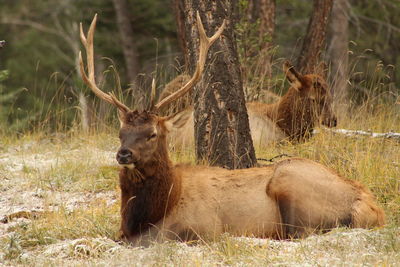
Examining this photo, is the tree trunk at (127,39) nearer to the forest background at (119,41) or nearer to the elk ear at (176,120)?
the forest background at (119,41)

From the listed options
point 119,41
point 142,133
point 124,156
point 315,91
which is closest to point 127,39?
point 119,41

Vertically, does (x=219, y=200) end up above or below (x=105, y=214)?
above

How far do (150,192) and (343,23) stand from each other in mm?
11375

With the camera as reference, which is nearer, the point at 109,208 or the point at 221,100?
the point at 109,208

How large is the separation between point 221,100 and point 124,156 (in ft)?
6.70

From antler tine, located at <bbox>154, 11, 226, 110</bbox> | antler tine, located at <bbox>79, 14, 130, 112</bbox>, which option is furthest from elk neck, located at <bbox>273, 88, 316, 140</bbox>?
antler tine, located at <bbox>79, 14, 130, 112</bbox>

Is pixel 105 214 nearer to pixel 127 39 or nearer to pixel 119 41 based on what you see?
pixel 127 39

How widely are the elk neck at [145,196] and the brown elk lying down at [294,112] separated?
3634 mm

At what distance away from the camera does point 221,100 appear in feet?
26.7

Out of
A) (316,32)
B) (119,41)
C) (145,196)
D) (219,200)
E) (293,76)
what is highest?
(316,32)

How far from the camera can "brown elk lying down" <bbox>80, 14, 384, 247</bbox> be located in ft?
21.9

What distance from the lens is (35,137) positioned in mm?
11102

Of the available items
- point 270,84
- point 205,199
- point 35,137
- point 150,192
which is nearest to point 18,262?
point 150,192

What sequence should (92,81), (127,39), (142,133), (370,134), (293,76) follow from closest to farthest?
(142,133) < (92,81) < (370,134) < (293,76) < (127,39)
